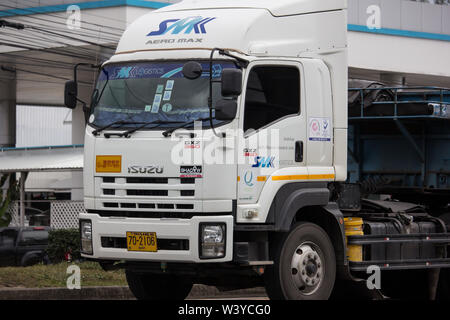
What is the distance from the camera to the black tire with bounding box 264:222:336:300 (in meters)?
10.0

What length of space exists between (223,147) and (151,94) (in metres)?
1.06

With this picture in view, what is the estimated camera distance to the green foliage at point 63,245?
19.8 metres

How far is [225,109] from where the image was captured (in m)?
9.54

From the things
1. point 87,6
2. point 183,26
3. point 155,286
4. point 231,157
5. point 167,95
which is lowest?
point 155,286

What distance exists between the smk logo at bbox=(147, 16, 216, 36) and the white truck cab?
19 millimetres

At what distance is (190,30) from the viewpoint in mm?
10289

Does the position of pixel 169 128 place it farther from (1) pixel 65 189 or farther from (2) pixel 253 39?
(1) pixel 65 189

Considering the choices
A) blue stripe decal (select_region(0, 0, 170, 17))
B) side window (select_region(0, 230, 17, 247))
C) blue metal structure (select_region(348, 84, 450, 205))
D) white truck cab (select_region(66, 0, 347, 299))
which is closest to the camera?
white truck cab (select_region(66, 0, 347, 299))

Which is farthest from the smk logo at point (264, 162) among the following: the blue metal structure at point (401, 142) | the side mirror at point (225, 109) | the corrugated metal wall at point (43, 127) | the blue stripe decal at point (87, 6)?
the corrugated metal wall at point (43, 127)

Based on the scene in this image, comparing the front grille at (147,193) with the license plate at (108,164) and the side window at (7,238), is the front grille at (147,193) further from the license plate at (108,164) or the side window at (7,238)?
the side window at (7,238)

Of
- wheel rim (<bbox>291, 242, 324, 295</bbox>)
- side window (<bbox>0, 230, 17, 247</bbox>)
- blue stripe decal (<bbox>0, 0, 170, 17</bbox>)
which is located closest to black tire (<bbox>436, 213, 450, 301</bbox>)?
wheel rim (<bbox>291, 242, 324, 295</bbox>)

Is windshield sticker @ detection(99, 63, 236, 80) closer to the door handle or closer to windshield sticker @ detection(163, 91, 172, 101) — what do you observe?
windshield sticker @ detection(163, 91, 172, 101)

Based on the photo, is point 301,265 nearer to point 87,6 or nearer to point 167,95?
point 167,95

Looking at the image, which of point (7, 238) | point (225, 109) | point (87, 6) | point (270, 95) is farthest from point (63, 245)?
point (225, 109)
